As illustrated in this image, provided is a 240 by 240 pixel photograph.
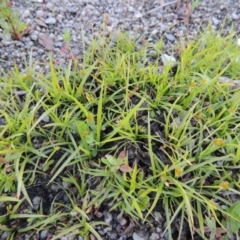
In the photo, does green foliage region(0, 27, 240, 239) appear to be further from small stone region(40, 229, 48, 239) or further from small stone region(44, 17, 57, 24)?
small stone region(44, 17, 57, 24)

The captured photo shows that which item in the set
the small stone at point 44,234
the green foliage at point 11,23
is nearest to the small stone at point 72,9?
the green foliage at point 11,23

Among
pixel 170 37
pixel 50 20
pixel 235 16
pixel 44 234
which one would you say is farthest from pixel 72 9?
pixel 44 234

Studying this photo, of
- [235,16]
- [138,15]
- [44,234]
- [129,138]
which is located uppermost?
[235,16]

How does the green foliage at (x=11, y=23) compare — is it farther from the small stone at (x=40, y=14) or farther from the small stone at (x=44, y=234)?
the small stone at (x=44, y=234)

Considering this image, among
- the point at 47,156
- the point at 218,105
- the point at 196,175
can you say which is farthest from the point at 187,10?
the point at 47,156

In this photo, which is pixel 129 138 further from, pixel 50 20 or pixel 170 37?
pixel 50 20

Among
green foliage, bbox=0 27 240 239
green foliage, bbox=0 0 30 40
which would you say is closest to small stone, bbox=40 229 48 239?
green foliage, bbox=0 27 240 239

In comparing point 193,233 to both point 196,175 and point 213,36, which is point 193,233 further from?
point 213,36

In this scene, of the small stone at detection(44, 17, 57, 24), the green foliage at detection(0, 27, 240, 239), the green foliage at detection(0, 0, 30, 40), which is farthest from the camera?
the small stone at detection(44, 17, 57, 24)
